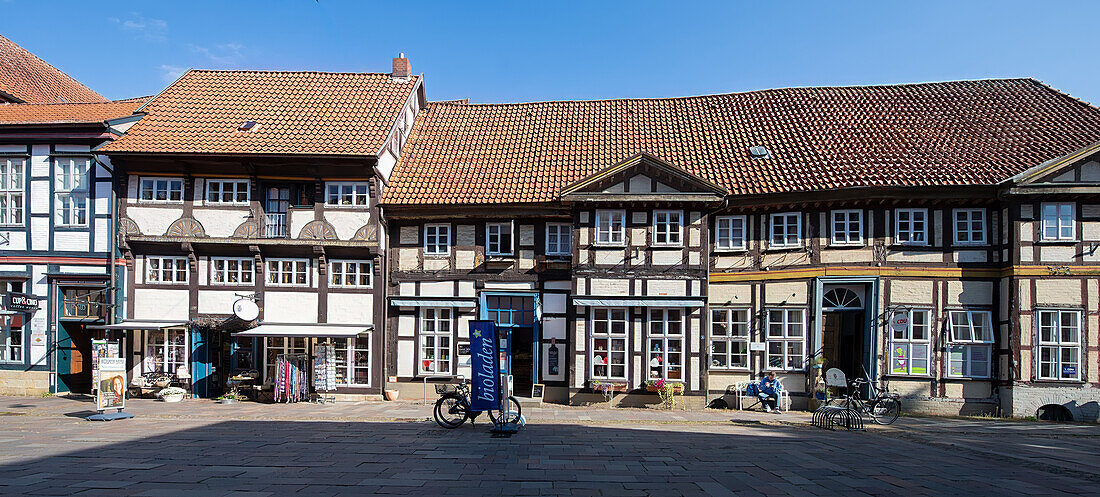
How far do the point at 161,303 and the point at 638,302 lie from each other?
14.6 m

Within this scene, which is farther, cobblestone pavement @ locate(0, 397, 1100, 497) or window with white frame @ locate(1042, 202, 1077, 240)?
window with white frame @ locate(1042, 202, 1077, 240)

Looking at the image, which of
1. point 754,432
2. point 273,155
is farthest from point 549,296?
point 273,155

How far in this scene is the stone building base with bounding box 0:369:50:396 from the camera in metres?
20.9

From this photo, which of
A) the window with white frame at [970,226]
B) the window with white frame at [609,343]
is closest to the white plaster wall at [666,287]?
the window with white frame at [609,343]

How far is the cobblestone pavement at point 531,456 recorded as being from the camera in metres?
9.98

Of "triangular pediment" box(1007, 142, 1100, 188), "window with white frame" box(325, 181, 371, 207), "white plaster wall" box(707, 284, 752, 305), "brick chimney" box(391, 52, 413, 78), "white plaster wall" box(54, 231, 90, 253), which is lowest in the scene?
"white plaster wall" box(707, 284, 752, 305)

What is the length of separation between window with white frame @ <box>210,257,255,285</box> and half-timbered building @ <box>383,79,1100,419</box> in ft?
14.4

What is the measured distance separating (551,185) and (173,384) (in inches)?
522

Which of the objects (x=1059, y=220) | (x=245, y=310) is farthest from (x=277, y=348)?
(x=1059, y=220)

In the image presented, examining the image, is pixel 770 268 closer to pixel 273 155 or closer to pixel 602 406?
pixel 602 406

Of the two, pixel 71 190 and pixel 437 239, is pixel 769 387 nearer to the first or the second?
pixel 437 239

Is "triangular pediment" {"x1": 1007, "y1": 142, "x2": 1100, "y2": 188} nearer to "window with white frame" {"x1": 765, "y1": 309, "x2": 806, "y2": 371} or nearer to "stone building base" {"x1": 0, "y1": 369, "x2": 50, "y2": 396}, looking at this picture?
"window with white frame" {"x1": 765, "y1": 309, "x2": 806, "y2": 371}

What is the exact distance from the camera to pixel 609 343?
66.8ft

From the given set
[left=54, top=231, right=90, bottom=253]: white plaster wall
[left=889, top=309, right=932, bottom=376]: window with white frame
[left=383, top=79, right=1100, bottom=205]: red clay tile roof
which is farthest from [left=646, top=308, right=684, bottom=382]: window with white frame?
[left=54, top=231, right=90, bottom=253]: white plaster wall
